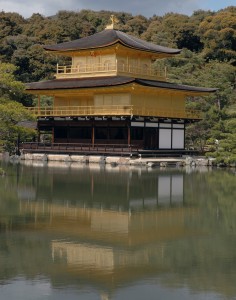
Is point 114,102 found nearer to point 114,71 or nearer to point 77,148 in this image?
point 114,71

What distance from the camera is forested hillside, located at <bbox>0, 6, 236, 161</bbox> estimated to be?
144 ft

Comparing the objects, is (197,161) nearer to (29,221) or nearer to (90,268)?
(29,221)

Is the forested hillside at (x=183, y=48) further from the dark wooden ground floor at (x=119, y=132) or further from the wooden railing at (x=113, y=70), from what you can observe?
the wooden railing at (x=113, y=70)

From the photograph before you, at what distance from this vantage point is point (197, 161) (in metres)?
38.4

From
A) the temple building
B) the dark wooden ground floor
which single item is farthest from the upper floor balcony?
the dark wooden ground floor

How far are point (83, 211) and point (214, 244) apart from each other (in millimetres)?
5219

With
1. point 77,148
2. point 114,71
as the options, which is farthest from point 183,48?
point 77,148

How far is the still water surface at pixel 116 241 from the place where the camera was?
9.84m

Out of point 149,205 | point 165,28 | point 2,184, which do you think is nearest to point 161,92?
point 2,184

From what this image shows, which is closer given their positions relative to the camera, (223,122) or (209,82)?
(223,122)

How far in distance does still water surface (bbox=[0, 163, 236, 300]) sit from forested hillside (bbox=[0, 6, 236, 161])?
15.9m

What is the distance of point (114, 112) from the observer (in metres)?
40.7

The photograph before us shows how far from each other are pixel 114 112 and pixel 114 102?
5.52ft

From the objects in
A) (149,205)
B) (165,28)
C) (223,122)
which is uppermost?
(165,28)
